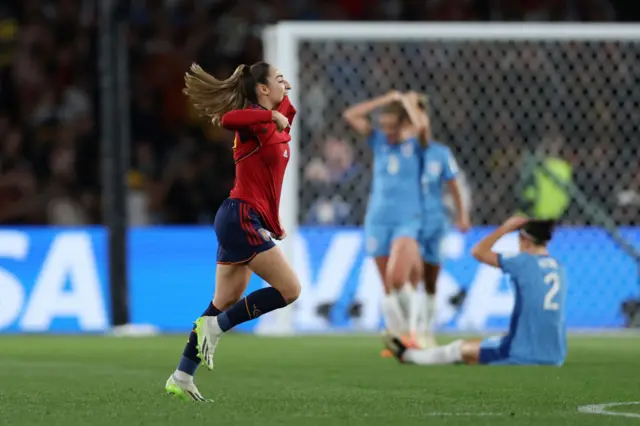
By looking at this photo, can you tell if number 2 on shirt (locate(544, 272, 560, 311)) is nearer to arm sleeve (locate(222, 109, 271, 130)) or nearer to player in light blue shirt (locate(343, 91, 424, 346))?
player in light blue shirt (locate(343, 91, 424, 346))

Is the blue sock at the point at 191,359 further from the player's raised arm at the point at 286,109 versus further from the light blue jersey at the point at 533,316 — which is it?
the light blue jersey at the point at 533,316

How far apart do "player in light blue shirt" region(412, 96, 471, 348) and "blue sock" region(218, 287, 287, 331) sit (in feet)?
15.1

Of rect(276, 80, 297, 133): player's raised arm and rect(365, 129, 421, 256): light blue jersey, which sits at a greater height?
rect(276, 80, 297, 133): player's raised arm

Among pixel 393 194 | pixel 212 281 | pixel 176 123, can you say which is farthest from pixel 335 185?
pixel 393 194

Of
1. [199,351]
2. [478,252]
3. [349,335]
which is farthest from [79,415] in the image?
[349,335]

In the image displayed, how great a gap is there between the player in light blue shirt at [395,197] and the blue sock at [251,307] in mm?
4347

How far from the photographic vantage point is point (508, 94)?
54.5 ft

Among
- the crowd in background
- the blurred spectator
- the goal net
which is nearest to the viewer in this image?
the blurred spectator

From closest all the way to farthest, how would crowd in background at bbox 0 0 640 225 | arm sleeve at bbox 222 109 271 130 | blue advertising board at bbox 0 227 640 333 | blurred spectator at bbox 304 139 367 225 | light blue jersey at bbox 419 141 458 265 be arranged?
1. arm sleeve at bbox 222 109 271 130
2. light blue jersey at bbox 419 141 458 265
3. blue advertising board at bbox 0 227 640 333
4. blurred spectator at bbox 304 139 367 225
5. crowd in background at bbox 0 0 640 225

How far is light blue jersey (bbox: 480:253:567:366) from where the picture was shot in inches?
395

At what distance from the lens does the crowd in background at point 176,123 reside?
658 inches

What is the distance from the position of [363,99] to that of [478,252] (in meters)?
7.54

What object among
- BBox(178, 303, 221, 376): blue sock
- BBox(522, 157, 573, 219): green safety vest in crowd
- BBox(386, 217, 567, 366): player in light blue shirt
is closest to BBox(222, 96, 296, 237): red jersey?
BBox(178, 303, 221, 376): blue sock

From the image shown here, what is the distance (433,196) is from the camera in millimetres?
12383
